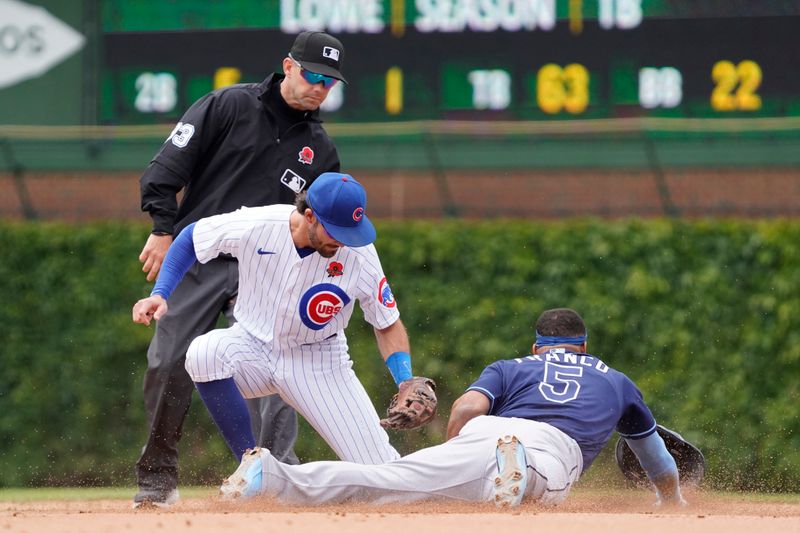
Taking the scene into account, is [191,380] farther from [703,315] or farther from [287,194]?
[703,315]

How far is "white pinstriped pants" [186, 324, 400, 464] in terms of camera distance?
16.3 feet

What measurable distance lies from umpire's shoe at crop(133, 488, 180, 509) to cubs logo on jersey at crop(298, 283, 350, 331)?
0.93 meters

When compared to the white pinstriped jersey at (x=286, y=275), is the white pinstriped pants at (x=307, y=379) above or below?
below

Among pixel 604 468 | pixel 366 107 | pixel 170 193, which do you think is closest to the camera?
pixel 170 193

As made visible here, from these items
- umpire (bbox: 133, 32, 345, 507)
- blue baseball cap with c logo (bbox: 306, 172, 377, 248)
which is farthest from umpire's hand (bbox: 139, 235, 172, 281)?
blue baseball cap with c logo (bbox: 306, 172, 377, 248)

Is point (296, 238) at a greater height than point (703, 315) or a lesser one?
greater

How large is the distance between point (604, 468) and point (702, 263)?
1411 mm

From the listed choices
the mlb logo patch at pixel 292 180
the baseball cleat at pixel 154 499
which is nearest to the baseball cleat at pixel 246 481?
the baseball cleat at pixel 154 499

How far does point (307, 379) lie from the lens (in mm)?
5074

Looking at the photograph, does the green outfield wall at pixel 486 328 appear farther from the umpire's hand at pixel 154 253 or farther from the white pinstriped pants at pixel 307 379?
the umpire's hand at pixel 154 253

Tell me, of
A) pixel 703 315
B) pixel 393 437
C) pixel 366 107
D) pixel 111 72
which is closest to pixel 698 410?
pixel 703 315

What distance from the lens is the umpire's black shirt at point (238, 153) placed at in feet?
17.6

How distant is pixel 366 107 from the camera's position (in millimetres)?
9656

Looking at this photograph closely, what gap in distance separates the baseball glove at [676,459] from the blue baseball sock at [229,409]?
1.73 metres
